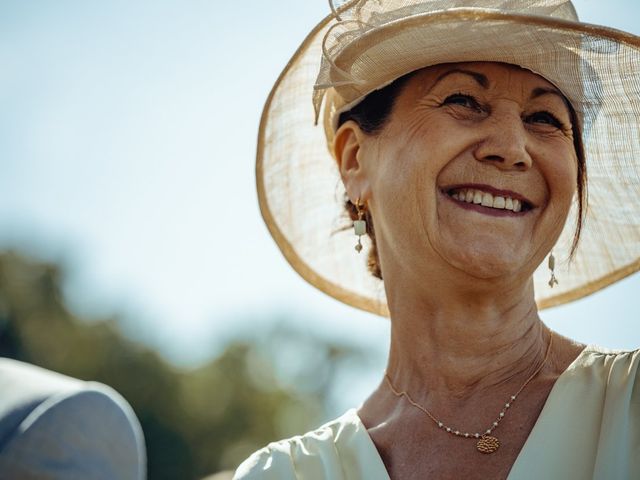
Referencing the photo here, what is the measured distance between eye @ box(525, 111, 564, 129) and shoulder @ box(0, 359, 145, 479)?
169 cm

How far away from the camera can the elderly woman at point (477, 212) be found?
10.6ft

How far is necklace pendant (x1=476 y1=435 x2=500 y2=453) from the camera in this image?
10.4ft

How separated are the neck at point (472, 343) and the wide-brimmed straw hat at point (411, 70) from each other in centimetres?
54

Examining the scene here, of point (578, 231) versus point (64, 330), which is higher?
point (578, 231)

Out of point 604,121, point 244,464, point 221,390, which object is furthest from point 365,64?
point 221,390

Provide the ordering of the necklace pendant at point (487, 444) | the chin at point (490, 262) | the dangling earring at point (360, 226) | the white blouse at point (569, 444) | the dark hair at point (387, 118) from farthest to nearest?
the dangling earring at point (360, 226), the dark hair at point (387, 118), the chin at point (490, 262), the necklace pendant at point (487, 444), the white blouse at point (569, 444)

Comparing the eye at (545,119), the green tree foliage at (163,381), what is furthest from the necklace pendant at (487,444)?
the green tree foliage at (163,381)

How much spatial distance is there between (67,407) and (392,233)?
160cm

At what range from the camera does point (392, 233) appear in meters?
3.68

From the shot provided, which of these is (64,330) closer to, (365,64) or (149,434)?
(149,434)

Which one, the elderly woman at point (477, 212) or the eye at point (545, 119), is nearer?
the elderly woman at point (477, 212)

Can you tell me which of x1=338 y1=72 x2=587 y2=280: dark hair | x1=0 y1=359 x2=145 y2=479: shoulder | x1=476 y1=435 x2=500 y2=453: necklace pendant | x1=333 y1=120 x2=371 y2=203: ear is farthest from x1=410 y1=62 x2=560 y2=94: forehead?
x1=0 y1=359 x2=145 y2=479: shoulder

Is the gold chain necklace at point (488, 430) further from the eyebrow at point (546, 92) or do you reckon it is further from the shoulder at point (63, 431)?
the shoulder at point (63, 431)

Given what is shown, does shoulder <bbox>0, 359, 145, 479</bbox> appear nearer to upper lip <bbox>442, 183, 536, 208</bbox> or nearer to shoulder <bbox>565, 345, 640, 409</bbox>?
shoulder <bbox>565, 345, 640, 409</bbox>
